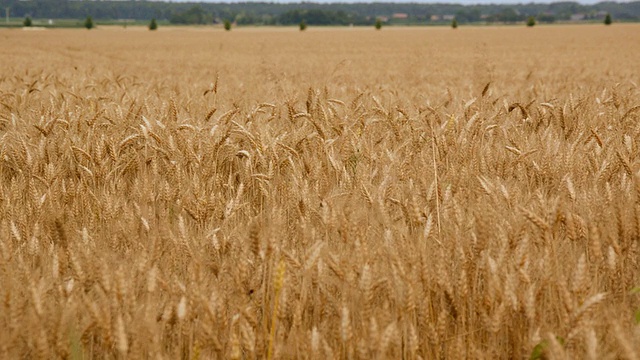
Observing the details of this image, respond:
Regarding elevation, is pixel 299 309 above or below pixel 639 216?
below

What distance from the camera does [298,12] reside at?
104500 mm

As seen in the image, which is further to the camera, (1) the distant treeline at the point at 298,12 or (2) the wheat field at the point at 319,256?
(1) the distant treeline at the point at 298,12

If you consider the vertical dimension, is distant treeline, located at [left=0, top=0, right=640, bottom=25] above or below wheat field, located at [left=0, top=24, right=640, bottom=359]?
above

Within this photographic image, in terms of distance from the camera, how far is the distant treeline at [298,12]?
10406cm

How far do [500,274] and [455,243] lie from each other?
0.80 ft

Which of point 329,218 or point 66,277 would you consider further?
point 329,218

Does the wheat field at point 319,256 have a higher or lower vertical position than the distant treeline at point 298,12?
lower

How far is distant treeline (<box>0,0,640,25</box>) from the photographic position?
104 m

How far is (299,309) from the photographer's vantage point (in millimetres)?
1361

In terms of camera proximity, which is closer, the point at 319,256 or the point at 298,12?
the point at 319,256

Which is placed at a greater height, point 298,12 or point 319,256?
point 298,12

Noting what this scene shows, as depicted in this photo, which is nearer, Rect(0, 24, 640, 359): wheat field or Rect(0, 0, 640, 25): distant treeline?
Rect(0, 24, 640, 359): wheat field

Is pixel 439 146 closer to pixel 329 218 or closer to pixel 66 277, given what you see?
pixel 329 218

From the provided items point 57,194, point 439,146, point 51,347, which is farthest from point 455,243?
point 57,194
